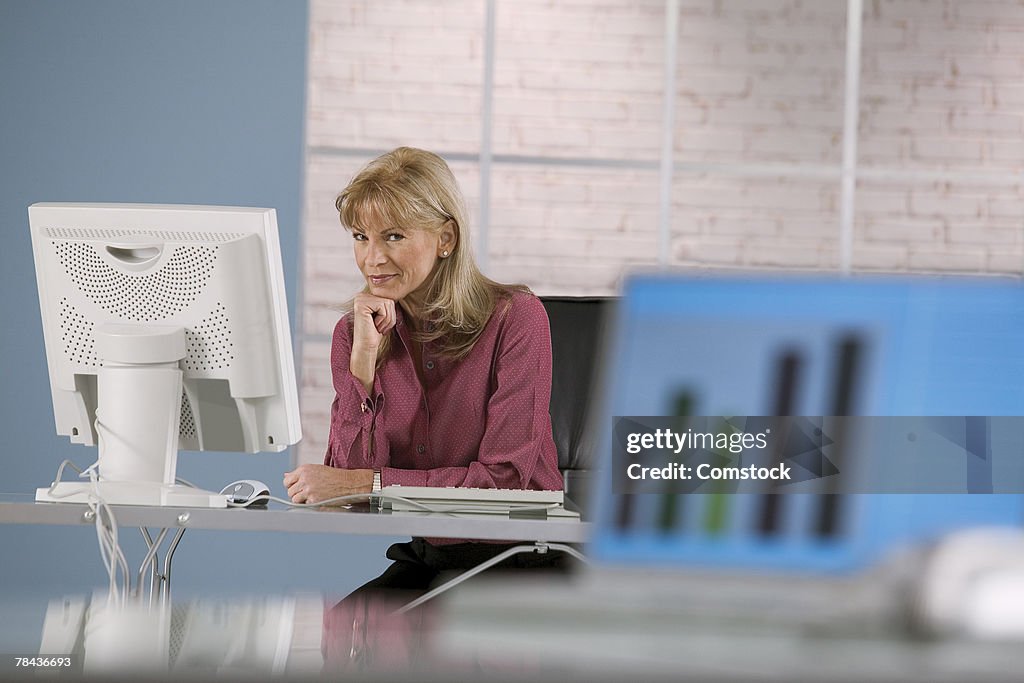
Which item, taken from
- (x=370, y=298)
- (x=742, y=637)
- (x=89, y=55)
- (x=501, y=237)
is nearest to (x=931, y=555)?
(x=742, y=637)

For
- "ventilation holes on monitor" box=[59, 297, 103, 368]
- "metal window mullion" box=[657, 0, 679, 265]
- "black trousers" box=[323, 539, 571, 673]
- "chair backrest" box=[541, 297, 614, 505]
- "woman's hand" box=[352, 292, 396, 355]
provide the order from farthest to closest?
"metal window mullion" box=[657, 0, 679, 265], "chair backrest" box=[541, 297, 614, 505], "woman's hand" box=[352, 292, 396, 355], "ventilation holes on monitor" box=[59, 297, 103, 368], "black trousers" box=[323, 539, 571, 673]

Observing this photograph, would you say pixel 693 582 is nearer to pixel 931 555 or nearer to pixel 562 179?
pixel 931 555

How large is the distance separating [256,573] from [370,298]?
73.7 inches

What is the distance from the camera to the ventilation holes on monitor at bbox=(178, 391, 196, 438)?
4.73 ft

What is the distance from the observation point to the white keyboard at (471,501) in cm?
130

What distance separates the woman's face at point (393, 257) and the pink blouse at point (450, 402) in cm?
6

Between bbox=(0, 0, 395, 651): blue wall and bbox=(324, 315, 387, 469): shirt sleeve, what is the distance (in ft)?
5.09

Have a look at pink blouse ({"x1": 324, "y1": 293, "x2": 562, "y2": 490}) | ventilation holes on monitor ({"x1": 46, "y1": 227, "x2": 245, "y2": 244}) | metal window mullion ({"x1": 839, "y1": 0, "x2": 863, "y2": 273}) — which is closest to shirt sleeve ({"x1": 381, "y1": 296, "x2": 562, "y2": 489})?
pink blouse ({"x1": 324, "y1": 293, "x2": 562, "y2": 490})

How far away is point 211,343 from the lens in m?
1.39

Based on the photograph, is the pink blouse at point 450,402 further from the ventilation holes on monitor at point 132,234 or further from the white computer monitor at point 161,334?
the ventilation holes on monitor at point 132,234

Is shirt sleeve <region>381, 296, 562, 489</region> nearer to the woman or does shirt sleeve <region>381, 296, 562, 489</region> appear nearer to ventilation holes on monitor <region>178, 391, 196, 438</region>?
the woman

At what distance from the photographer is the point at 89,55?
3.41 m

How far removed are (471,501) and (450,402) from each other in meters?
0.56

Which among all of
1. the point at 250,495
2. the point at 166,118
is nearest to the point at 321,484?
the point at 250,495
